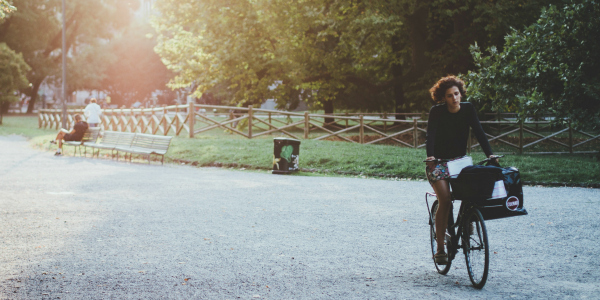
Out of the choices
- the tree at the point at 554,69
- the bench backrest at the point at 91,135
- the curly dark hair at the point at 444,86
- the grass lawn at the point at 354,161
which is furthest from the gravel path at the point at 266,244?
the bench backrest at the point at 91,135

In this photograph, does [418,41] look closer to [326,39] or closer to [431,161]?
[326,39]

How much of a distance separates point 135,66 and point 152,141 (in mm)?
54668

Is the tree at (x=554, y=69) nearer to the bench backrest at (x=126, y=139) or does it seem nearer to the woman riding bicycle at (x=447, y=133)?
the woman riding bicycle at (x=447, y=133)

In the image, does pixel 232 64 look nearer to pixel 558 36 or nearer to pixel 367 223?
pixel 558 36

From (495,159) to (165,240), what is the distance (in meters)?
3.81

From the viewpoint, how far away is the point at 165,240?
685 centimetres

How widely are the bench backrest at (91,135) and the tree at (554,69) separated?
480 inches

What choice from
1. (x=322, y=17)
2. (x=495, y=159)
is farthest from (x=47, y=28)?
(x=495, y=159)

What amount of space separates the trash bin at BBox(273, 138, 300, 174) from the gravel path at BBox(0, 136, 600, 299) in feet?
8.87

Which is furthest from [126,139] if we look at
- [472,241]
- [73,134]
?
[472,241]

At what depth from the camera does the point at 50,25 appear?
48562 mm

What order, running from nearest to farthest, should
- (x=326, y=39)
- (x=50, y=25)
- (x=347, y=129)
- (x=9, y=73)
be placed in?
(x=347, y=129) → (x=326, y=39) → (x=9, y=73) → (x=50, y=25)

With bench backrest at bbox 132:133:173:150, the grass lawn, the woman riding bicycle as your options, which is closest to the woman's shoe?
the woman riding bicycle

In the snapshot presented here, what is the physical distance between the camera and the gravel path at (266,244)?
496 centimetres
